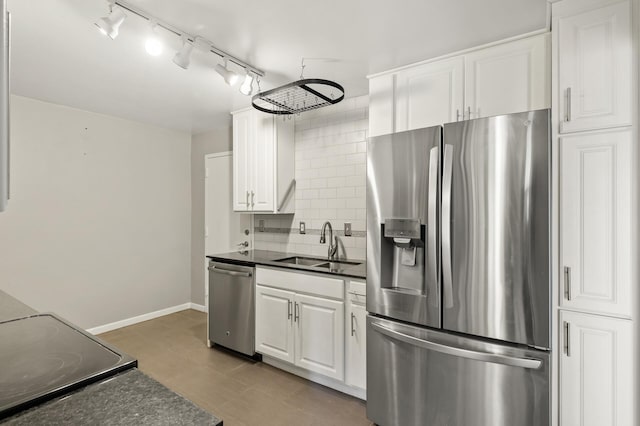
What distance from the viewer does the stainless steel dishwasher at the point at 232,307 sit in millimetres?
3115

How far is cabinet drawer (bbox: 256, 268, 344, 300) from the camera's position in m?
2.61

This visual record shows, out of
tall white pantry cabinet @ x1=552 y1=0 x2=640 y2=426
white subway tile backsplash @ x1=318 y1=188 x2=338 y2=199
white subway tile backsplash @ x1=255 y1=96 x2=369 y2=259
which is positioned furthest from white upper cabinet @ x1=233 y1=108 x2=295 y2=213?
tall white pantry cabinet @ x1=552 y1=0 x2=640 y2=426

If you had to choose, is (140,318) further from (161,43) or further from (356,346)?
(161,43)

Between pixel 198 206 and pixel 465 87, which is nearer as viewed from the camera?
pixel 465 87

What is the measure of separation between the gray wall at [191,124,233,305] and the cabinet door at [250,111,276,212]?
→ 4.30ft

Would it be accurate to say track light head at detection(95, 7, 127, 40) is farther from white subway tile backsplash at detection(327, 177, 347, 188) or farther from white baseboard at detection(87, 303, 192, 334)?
white baseboard at detection(87, 303, 192, 334)

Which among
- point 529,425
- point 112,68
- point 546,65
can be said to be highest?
point 112,68

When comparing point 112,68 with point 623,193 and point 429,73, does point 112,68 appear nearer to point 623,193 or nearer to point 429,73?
point 429,73

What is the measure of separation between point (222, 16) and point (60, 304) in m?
3.44

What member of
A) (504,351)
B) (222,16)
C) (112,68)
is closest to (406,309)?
(504,351)

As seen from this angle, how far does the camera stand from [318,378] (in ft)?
9.08

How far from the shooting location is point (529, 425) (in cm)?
164

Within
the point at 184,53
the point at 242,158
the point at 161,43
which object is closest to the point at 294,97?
the point at 184,53

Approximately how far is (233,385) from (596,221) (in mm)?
2688
